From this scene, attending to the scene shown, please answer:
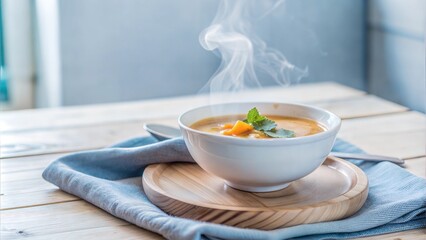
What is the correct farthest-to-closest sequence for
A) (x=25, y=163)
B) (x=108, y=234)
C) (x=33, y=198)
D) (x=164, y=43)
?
(x=164, y=43) < (x=25, y=163) < (x=33, y=198) < (x=108, y=234)

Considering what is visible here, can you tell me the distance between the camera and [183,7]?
9.50 feet

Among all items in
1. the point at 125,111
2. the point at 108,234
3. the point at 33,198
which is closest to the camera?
the point at 108,234

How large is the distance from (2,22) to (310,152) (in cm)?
242

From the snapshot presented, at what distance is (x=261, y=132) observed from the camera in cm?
100

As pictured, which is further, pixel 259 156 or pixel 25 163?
pixel 25 163

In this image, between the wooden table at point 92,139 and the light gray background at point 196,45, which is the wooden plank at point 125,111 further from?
the light gray background at point 196,45

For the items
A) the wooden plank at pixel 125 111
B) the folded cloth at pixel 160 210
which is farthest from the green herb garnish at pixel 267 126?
the wooden plank at pixel 125 111

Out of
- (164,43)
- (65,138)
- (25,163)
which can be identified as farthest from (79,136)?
(164,43)

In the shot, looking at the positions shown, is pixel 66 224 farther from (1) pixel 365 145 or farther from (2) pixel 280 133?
(1) pixel 365 145

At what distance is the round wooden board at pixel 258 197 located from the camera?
0.91m

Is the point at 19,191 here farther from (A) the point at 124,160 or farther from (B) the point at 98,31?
(B) the point at 98,31

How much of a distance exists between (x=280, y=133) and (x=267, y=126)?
28 millimetres

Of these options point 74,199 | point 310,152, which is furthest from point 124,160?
point 310,152

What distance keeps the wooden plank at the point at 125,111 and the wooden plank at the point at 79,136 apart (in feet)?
0.13
